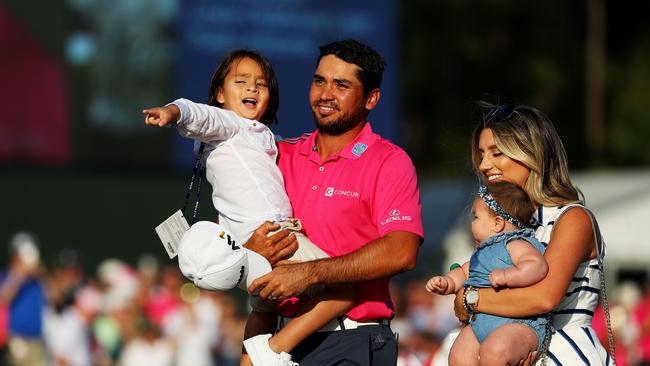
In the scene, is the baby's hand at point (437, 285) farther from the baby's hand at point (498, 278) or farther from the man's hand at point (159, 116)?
the man's hand at point (159, 116)

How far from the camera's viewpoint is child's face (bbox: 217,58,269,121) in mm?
5715

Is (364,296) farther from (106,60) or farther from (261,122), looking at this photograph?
(106,60)

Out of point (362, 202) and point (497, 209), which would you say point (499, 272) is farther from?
point (362, 202)

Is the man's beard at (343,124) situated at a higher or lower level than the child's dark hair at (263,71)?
lower

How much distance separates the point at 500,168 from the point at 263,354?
4.09ft

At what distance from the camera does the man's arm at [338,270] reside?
5164 millimetres

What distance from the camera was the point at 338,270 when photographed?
5188 millimetres

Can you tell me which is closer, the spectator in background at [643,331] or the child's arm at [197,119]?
the child's arm at [197,119]

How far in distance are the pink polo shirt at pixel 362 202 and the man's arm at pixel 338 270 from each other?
13 centimetres

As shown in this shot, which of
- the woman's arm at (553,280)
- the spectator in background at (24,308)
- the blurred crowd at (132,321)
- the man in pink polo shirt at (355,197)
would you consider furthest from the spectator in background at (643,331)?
the woman's arm at (553,280)

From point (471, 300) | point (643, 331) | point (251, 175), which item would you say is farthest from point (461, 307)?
point (643, 331)

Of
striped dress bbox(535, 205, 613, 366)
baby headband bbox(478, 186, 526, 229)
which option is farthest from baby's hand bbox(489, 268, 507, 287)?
striped dress bbox(535, 205, 613, 366)

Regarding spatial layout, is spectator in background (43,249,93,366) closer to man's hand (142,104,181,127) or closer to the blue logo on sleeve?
the blue logo on sleeve

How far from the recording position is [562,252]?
4953 millimetres
